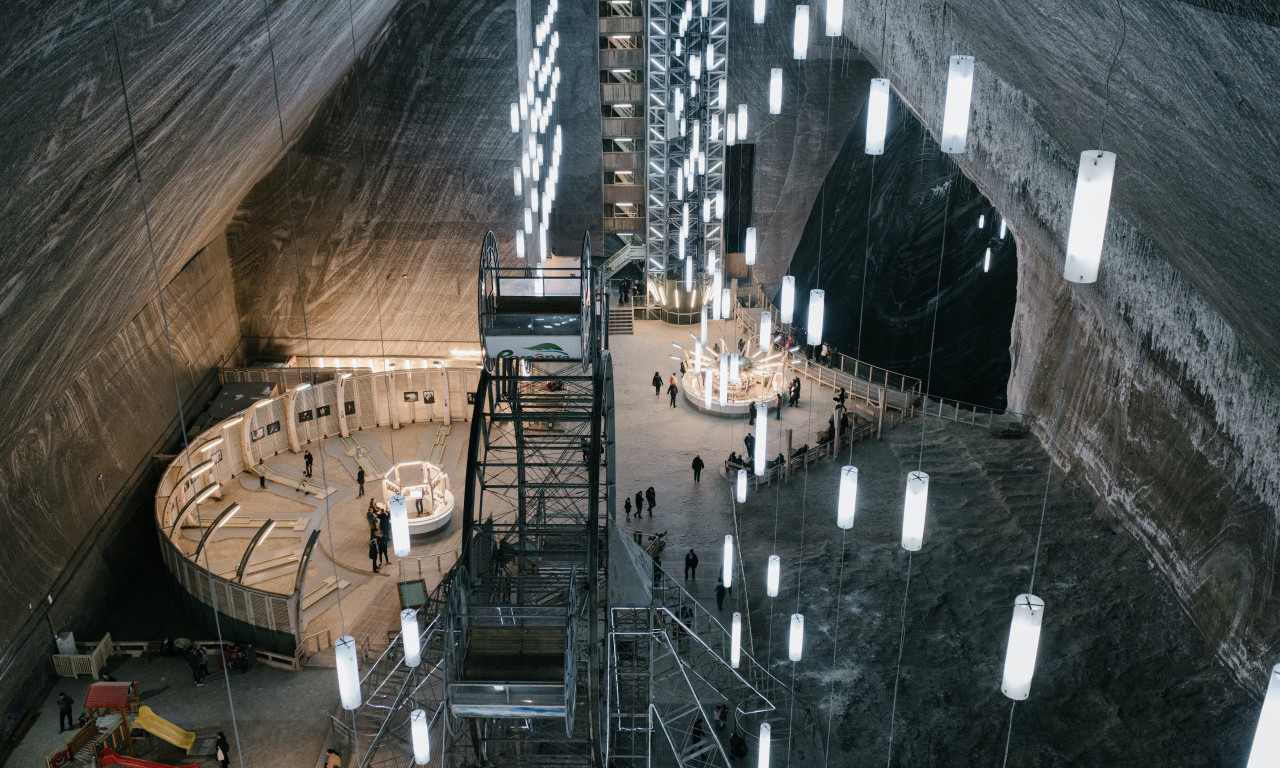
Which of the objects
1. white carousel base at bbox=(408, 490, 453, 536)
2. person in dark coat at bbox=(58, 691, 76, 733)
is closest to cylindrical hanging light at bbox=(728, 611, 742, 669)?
white carousel base at bbox=(408, 490, 453, 536)

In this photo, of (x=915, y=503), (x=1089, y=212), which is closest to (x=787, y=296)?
(x=915, y=503)

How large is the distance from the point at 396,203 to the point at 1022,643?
20704 mm

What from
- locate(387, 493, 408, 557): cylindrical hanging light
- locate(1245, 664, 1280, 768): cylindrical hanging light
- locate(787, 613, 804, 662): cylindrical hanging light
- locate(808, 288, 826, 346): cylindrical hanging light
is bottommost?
locate(787, 613, 804, 662): cylindrical hanging light

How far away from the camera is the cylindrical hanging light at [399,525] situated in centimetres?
1616

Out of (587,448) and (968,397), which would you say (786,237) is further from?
(587,448)

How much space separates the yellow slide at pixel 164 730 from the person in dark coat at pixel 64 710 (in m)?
1.12

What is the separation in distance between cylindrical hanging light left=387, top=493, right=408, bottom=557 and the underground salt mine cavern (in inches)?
2.0

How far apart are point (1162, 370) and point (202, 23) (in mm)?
14189

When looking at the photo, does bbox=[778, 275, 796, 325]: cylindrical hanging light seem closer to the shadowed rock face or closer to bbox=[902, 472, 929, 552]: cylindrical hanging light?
bbox=[902, 472, 929, 552]: cylindrical hanging light

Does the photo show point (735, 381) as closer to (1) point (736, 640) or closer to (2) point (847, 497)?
(1) point (736, 640)

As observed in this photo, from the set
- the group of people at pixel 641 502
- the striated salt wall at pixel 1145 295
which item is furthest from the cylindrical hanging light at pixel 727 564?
the striated salt wall at pixel 1145 295

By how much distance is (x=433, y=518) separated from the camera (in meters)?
21.8

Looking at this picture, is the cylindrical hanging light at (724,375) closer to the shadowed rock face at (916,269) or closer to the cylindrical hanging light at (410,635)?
the shadowed rock face at (916,269)

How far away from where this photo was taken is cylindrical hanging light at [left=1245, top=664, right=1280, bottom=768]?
215 inches
